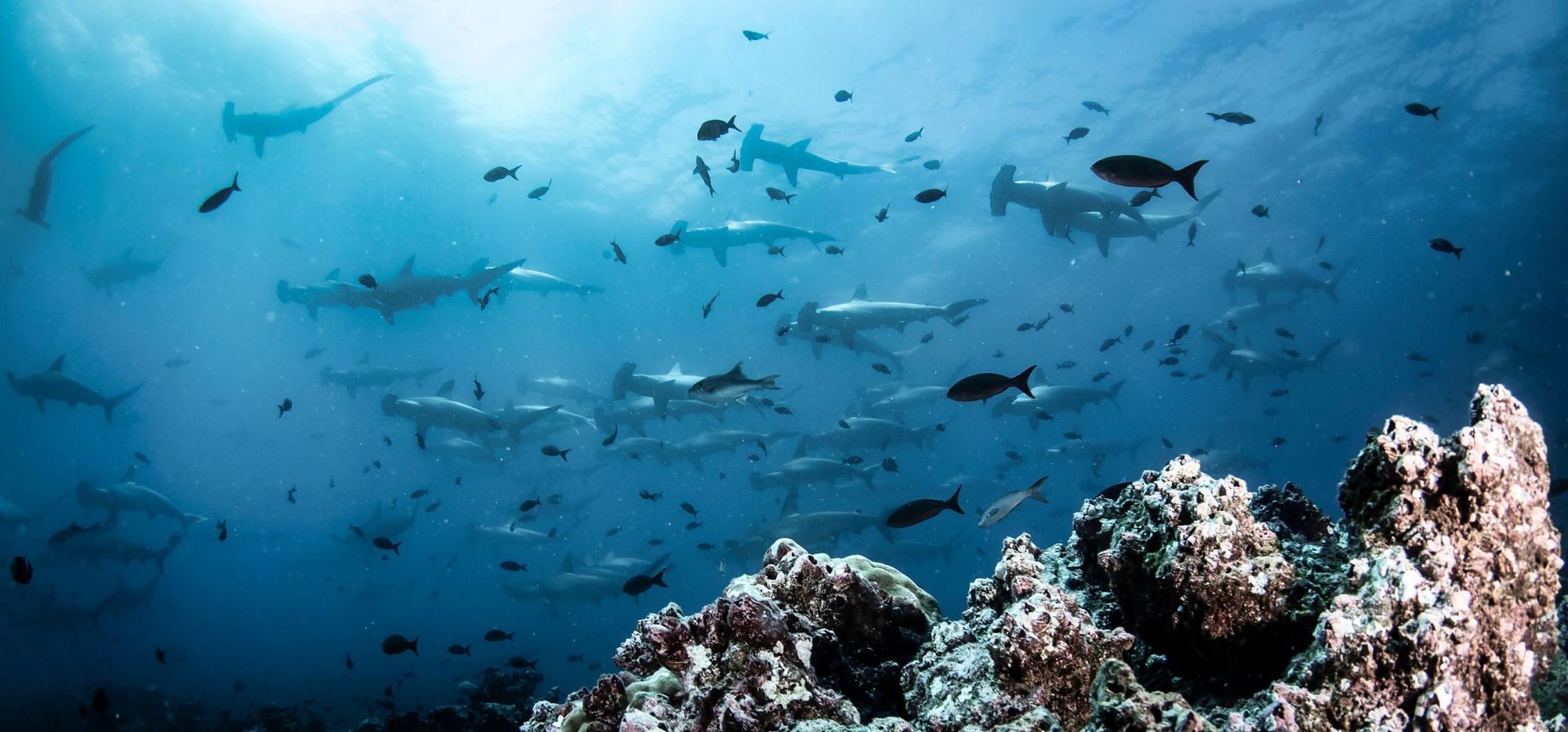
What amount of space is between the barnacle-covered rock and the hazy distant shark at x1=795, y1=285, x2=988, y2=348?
2076cm

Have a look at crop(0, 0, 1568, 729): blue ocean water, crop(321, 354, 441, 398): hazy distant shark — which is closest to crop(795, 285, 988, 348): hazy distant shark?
crop(0, 0, 1568, 729): blue ocean water

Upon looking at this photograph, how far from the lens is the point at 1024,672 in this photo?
196cm

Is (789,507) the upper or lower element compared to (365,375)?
upper

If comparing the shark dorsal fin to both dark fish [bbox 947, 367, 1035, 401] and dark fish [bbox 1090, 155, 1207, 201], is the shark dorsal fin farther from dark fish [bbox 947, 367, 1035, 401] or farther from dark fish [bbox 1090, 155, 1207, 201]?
dark fish [bbox 1090, 155, 1207, 201]

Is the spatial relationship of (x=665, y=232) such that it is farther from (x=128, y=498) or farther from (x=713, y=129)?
(x=713, y=129)

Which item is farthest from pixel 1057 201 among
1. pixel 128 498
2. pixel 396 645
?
pixel 128 498

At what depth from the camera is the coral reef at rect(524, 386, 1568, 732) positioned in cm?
164

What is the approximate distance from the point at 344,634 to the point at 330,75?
5131cm

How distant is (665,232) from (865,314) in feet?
77.1

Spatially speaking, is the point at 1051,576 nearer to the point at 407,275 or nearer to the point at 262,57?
the point at 407,275

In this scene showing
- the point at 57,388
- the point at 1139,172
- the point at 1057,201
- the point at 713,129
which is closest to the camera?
the point at 1139,172

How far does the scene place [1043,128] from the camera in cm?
2961

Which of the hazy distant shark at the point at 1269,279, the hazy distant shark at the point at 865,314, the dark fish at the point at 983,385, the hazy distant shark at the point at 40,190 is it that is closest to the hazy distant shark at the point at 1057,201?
the hazy distant shark at the point at 865,314

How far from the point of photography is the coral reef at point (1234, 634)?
1.64 meters
